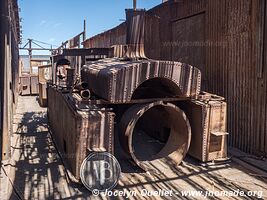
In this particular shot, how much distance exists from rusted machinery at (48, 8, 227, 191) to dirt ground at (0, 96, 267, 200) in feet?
1.06

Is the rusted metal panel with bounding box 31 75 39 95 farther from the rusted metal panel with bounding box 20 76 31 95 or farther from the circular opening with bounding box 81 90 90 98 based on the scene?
the circular opening with bounding box 81 90 90 98

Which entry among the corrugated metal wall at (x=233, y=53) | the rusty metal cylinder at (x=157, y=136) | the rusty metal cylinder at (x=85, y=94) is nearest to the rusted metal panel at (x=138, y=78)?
the rusty metal cylinder at (x=85, y=94)

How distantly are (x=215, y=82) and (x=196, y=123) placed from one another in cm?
262

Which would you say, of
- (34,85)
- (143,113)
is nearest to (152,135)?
(143,113)

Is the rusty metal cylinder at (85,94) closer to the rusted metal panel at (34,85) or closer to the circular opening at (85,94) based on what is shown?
the circular opening at (85,94)

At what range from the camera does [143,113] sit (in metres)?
7.48

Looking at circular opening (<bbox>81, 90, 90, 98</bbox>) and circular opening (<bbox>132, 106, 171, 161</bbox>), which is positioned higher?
circular opening (<bbox>81, 90, 90, 98</bbox>)

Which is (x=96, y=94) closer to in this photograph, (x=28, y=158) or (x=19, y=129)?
(x=28, y=158)

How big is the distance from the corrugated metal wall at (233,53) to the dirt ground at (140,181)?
1321 millimetres

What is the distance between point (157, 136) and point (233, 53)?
11.3ft

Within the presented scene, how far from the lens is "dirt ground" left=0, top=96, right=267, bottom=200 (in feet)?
19.6

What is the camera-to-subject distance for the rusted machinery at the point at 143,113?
21.2 feet

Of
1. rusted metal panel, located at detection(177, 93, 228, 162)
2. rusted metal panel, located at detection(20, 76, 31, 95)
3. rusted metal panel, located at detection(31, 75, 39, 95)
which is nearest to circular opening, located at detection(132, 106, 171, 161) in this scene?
rusted metal panel, located at detection(177, 93, 228, 162)

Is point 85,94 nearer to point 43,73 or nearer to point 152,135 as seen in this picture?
point 152,135
